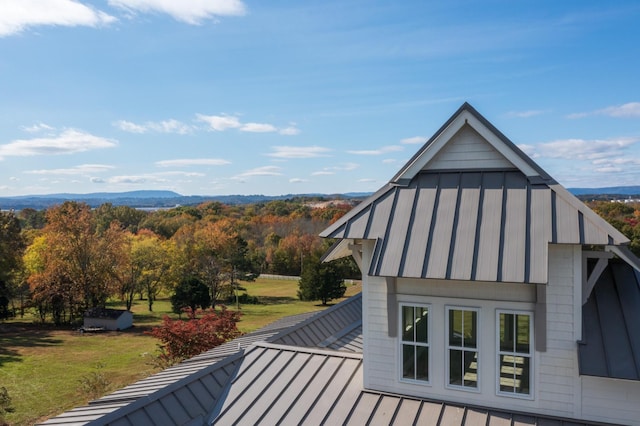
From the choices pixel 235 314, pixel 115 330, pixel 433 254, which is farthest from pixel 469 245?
pixel 115 330

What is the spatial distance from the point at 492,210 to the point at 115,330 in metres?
34.8

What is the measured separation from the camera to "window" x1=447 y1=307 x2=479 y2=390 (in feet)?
25.7

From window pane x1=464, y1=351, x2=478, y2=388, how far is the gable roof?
154 centimetres

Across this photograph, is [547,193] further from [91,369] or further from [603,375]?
[91,369]

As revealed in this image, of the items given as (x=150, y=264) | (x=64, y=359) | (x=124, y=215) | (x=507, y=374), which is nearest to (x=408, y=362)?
(x=507, y=374)

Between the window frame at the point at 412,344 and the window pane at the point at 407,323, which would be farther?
the window pane at the point at 407,323

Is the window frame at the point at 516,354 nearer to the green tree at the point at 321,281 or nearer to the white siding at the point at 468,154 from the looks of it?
the white siding at the point at 468,154

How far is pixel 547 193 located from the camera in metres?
7.88

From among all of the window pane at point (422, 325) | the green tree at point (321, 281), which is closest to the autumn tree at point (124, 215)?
the green tree at point (321, 281)

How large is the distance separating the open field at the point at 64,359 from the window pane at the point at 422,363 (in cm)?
1647

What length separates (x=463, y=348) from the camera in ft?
25.8

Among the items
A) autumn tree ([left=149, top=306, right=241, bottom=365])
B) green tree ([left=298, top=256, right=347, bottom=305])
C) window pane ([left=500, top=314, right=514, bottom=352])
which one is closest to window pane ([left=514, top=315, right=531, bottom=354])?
window pane ([left=500, top=314, right=514, bottom=352])

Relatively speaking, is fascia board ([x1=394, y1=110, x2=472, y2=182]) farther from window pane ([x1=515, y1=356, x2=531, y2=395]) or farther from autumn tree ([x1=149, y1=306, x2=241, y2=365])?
autumn tree ([x1=149, y1=306, x2=241, y2=365])

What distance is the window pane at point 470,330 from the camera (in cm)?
784
